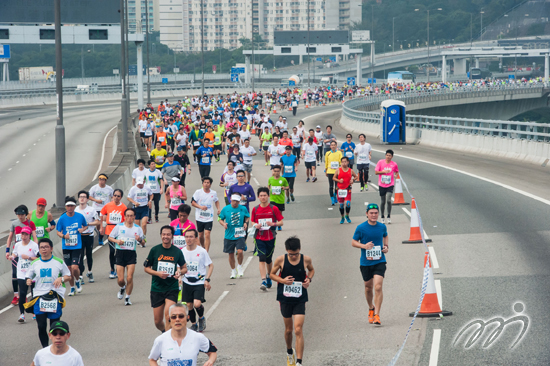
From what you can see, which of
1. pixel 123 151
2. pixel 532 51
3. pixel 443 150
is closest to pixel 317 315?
pixel 123 151

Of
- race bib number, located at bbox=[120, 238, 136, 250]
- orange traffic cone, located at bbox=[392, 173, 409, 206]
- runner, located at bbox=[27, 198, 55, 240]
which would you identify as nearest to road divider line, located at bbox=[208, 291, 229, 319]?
race bib number, located at bbox=[120, 238, 136, 250]

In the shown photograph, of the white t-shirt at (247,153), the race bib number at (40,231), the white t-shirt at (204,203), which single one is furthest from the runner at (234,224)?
the white t-shirt at (247,153)

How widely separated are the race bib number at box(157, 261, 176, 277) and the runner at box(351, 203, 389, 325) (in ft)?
8.49

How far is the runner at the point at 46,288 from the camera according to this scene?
33.0 ft

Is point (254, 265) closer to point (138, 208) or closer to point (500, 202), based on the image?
point (138, 208)

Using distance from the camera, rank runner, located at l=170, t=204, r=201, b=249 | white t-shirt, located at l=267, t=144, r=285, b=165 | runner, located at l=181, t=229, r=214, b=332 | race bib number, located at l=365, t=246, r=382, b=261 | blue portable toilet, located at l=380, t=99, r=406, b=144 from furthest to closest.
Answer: blue portable toilet, located at l=380, t=99, r=406, b=144 → white t-shirt, located at l=267, t=144, r=285, b=165 → runner, located at l=170, t=204, r=201, b=249 → race bib number, located at l=365, t=246, r=382, b=261 → runner, located at l=181, t=229, r=214, b=332

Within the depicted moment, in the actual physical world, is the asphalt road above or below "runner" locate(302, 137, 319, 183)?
below

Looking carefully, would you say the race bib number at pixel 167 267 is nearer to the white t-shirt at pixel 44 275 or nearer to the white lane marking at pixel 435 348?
the white t-shirt at pixel 44 275

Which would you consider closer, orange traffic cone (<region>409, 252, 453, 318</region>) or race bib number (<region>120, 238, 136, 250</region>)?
orange traffic cone (<region>409, 252, 453, 318</region>)

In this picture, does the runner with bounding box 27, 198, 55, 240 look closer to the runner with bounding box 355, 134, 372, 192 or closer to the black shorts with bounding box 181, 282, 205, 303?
the black shorts with bounding box 181, 282, 205, 303

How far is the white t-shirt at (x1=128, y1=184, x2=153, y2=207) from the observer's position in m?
17.3

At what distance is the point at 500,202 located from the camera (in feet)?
66.7

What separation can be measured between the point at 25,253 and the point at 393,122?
30.4 m

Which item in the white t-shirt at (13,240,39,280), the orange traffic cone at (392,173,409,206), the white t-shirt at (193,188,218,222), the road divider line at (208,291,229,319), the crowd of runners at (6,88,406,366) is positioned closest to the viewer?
the crowd of runners at (6,88,406,366)
